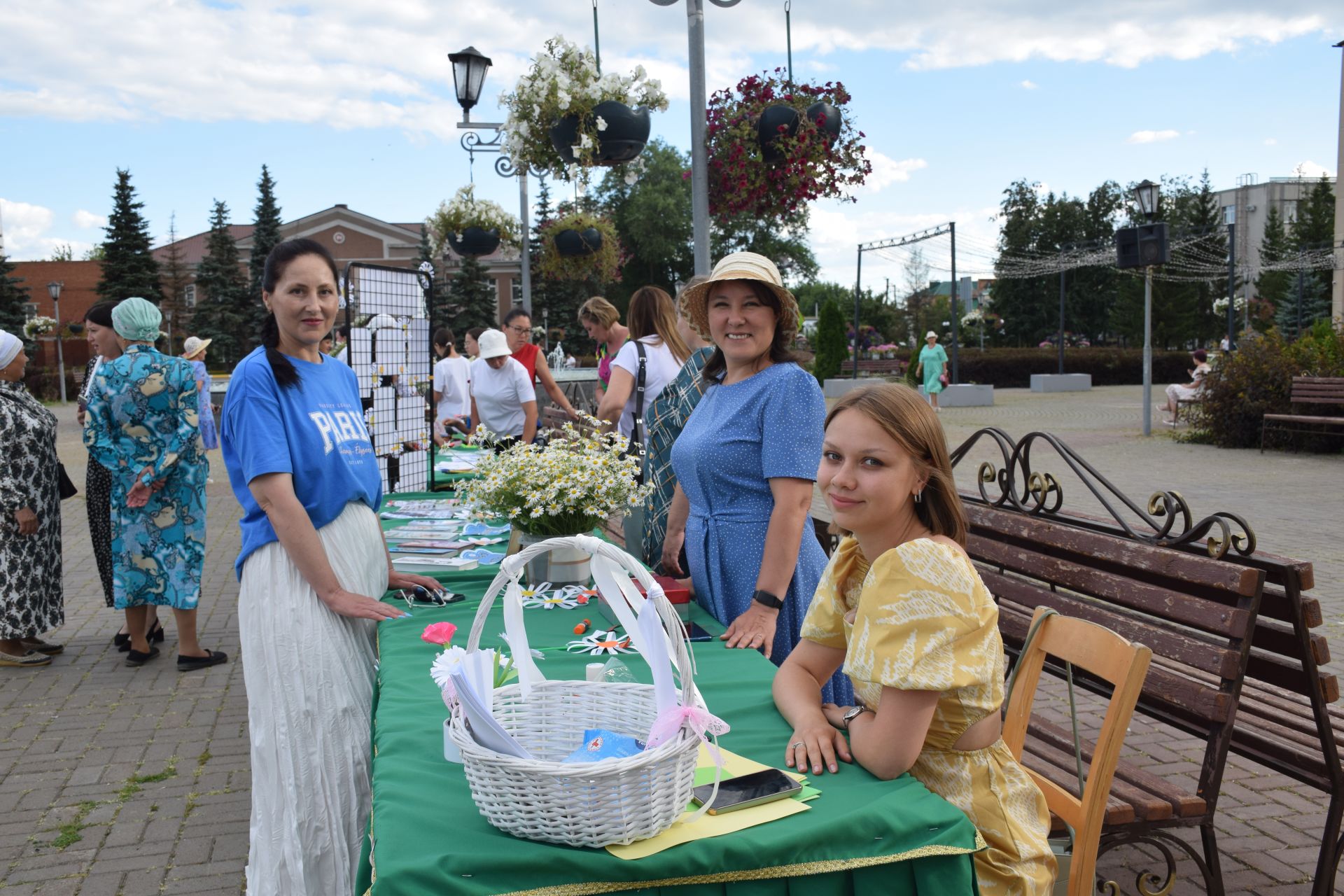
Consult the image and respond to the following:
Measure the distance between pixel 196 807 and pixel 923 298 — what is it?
192ft

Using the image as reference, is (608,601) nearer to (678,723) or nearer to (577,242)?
(678,723)

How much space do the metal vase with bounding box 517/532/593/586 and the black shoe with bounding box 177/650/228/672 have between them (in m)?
3.55

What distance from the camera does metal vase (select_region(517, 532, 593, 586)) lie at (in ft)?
11.3

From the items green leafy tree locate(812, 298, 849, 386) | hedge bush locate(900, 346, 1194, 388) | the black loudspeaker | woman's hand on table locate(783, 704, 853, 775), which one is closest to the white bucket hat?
woman's hand on table locate(783, 704, 853, 775)

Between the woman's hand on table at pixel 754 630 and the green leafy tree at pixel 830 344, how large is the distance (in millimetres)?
30620

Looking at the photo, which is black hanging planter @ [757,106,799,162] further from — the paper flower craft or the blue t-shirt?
the paper flower craft

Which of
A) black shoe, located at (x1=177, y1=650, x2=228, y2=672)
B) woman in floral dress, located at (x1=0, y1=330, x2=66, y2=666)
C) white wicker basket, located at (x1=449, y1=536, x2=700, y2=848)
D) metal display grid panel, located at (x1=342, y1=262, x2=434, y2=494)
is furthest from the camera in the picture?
black shoe, located at (x1=177, y1=650, x2=228, y2=672)

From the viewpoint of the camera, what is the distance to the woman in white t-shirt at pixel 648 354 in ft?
18.5

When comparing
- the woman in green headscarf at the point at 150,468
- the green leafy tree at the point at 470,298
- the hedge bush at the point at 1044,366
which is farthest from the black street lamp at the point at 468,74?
the green leafy tree at the point at 470,298

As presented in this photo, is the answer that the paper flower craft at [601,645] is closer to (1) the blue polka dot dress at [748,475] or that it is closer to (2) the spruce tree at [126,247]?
(1) the blue polka dot dress at [748,475]

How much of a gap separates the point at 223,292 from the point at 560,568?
5648 cm

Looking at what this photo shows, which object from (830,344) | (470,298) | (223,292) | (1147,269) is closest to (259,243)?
(223,292)

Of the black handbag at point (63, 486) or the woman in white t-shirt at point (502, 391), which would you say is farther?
the woman in white t-shirt at point (502, 391)

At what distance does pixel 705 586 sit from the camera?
320cm
